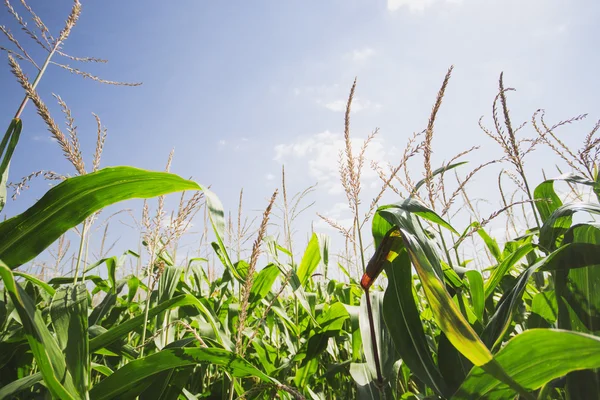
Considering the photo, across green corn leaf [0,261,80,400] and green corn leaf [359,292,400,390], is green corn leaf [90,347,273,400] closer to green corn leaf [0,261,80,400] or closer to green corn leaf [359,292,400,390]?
green corn leaf [0,261,80,400]

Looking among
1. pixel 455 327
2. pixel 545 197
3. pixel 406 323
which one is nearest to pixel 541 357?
pixel 455 327

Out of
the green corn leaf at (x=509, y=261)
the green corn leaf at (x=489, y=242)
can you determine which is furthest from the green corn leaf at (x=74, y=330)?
the green corn leaf at (x=489, y=242)

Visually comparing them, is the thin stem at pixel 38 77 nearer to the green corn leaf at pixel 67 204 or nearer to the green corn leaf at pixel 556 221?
the green corn leaf at pixel 67 204

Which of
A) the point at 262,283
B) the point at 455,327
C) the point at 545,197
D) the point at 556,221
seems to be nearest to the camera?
the point at 455,327

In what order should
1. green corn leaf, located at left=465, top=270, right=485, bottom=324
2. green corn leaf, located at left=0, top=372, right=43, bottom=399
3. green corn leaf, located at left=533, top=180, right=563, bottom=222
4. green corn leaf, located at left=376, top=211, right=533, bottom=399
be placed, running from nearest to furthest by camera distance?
green corn leaf, located at left=376, top=211, right=533, bottom=399
green corn leaf, located at left=0, top=372, right=43, bottom=399
green corn leaf, located at left=465, top=270, right=485, bottom=324
green corn leaf, located at left=533, top=180, right=563, bottom=222

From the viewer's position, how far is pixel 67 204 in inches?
27.2

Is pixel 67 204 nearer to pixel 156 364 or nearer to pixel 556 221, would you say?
pixel 156 364

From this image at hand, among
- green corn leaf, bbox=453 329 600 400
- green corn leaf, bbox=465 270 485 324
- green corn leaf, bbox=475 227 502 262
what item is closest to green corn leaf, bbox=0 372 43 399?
green corn leaf, bbox=453 329 600 400

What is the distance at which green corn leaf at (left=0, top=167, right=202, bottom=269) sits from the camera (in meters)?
0.66

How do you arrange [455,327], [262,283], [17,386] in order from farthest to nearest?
[262,283] → [17,386] → [455,327]

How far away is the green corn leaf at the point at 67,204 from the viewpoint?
66 cm

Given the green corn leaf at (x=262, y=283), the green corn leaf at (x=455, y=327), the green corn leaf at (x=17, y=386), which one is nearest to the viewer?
the green corn leaf at (x=455, y=327)

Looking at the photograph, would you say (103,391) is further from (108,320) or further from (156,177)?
(108,320)

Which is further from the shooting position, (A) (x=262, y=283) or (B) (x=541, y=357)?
(A) (x=262, y=283)
